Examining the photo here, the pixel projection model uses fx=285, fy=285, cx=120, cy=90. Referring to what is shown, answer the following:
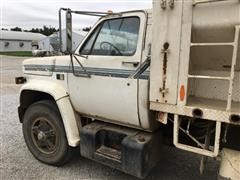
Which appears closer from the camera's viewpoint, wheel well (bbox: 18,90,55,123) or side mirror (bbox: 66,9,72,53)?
side mirror (bbox: 66,9,72,53)

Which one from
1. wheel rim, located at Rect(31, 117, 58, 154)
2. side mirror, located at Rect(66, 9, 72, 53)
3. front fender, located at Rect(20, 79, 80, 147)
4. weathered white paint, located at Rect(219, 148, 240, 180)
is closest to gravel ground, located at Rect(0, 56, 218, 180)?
wheel rim, located at Rect(31, 117, 58, 154)

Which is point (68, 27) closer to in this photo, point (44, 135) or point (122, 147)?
point (122, 147)

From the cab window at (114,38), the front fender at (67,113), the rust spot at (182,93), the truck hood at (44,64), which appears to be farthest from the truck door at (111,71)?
the rust spot at (182,93)

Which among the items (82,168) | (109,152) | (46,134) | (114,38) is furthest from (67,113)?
(114,38)

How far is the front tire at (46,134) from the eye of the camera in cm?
412

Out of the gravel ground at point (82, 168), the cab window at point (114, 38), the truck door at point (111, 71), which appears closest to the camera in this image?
the truck door at point (111, 71)

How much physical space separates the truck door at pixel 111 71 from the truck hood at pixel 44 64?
0.30 metres

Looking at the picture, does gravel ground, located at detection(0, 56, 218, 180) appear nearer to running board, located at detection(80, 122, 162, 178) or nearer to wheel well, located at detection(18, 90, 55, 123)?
running board, located at detection(80, 122, 162, 178)

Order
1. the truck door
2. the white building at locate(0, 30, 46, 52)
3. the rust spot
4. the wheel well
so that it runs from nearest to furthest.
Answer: the rust spot, the truck door, the wheel well, the white building at locate(0, 30, 46, 52)

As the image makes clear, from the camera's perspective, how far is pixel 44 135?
430 centimetres

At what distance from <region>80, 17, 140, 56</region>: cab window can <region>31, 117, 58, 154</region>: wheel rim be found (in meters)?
1.27

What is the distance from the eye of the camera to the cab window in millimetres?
3378

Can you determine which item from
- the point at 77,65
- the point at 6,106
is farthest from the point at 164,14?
the point at 6,106

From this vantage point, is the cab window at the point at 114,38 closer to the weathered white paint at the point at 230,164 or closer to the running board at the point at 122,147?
the running board at the point at 122,147
